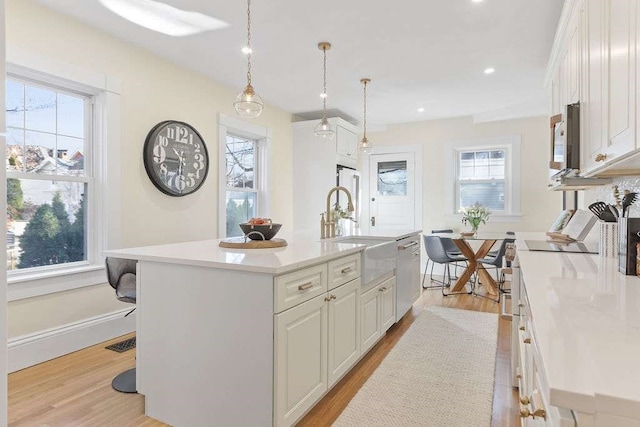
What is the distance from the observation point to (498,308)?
4.20m

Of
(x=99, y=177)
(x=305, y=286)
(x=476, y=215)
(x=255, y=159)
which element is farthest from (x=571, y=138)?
(x=255, y=159)

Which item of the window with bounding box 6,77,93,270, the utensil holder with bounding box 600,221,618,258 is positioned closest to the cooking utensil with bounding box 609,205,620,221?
the utensil holder with bounding box 600,221,618,258

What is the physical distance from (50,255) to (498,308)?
4.43 m

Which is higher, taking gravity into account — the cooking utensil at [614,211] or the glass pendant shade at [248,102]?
the glass pendant shade at [248,102]

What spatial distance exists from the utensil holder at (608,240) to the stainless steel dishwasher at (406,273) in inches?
65.0

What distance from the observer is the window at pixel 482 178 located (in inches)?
228

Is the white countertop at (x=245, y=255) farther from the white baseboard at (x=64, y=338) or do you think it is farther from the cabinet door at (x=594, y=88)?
the cabinet door at (x=594, y=88)

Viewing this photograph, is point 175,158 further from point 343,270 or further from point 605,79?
point 605,79

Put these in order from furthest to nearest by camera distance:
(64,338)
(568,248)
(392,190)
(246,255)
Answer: (392,190), (64,338), (568,248), (246,255)

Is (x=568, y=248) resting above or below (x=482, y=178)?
below

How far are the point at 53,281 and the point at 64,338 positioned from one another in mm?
453

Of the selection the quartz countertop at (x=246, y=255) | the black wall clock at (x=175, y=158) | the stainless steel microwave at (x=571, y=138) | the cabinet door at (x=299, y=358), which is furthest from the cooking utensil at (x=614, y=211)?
the black wall clock at (x=175, y=158)

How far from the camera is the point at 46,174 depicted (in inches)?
111

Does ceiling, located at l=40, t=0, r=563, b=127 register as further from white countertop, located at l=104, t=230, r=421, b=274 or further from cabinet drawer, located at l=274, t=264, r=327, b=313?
cabinet drawer, located at l=274, t=264, r=327, b=313
